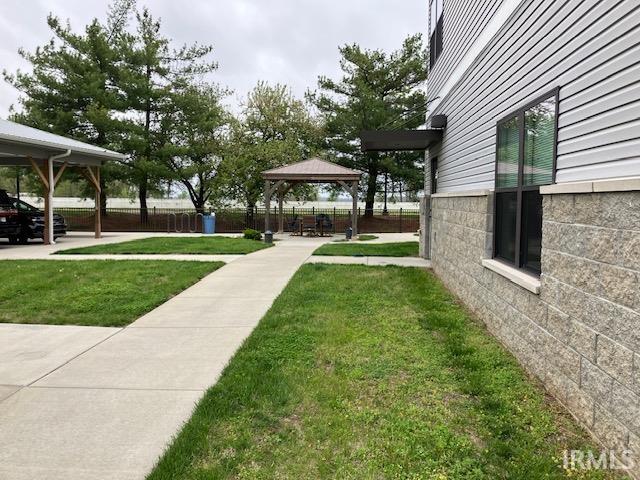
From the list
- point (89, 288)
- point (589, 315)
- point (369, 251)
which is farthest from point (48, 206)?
point (589, 315)

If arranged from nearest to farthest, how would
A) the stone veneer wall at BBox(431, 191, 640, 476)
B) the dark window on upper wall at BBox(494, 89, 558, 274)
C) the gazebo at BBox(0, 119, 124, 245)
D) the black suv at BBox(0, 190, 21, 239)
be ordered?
the stone veneer wall at BBox(431, 191, 640, 476), the dark window on upper wall at BBox(494, 89, 558, 274), the gazebo at BBox(0, 119, 124, 245), the black suv at BBox(0, 190, 21, 239)

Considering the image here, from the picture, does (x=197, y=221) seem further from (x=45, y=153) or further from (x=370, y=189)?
(x=370, y=189)

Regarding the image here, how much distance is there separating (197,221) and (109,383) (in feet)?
66.8

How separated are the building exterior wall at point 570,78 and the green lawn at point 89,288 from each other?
5102 mm

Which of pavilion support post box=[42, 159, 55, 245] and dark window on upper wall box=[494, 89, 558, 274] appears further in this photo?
pavilion support post box=[42, 159, 55, 245]

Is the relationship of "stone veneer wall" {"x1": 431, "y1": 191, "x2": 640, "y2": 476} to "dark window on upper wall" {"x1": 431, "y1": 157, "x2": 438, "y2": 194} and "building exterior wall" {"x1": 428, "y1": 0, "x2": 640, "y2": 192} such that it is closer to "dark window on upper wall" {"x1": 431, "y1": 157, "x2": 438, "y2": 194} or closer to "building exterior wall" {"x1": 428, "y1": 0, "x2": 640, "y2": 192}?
"building exterior wall" {"x1": 428, "y1": 0, "x2": 640, "y2": 192}

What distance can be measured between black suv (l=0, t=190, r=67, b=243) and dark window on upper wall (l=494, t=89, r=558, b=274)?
15.0 metres

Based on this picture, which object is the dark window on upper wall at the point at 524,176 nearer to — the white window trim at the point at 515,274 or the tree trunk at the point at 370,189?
the white window trim at the point at 515,274

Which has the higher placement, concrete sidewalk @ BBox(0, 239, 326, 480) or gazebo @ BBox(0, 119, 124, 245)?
gazebo @ BBox(0, 119, 124, 245)

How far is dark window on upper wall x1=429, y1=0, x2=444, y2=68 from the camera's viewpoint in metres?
9.99

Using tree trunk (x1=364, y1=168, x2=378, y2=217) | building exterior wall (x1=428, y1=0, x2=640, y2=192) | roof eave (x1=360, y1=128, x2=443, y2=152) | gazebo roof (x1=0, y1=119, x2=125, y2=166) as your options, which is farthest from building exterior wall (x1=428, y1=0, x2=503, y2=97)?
tree trunk (x1=364, y1=168, x2=378, y2=217)

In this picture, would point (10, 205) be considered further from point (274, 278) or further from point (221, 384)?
point (221, 384)

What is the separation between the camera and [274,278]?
862 cm

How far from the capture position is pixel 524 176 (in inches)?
187
